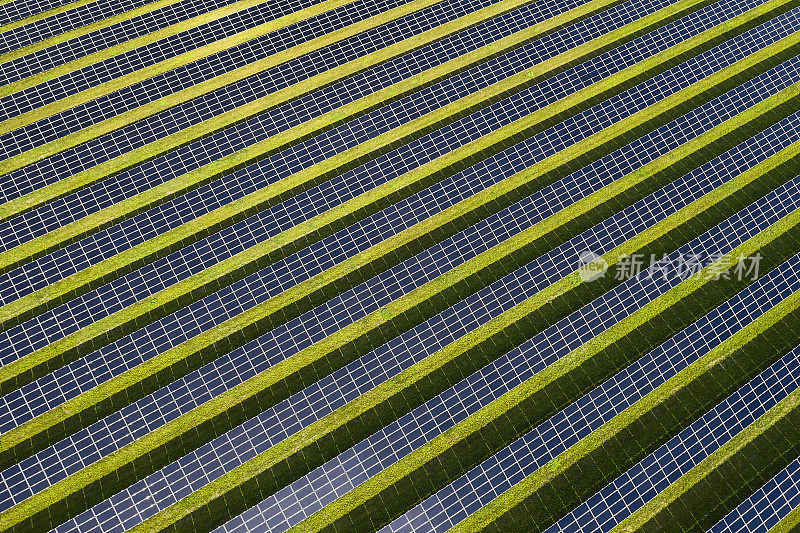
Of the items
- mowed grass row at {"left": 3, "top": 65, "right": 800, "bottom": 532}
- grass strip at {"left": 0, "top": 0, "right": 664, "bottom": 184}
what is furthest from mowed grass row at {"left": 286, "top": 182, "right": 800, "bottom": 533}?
grass strip at {"left": 0, "top": 0, "right": 664, "bottom": 184}

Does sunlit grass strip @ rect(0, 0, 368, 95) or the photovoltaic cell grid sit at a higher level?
sunlit grass strip @ rect(0, 0, 368, 95)

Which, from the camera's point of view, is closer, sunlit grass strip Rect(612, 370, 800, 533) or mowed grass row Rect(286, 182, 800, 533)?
mowed grass row Rect(286, 182, 800, 533)

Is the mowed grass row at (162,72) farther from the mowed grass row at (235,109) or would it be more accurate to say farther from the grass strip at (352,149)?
the grass strip at (352,149)

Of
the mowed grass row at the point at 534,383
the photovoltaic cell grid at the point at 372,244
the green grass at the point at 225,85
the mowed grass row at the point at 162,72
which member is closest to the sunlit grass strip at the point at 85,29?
the photovoltaic cell grid at the point at 372,244

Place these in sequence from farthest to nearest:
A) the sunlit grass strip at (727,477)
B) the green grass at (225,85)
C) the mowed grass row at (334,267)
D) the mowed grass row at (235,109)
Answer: the green grass at (225,85) → the mowed grass row at (235,109) → the mowed grass row at (334,267) → the sunlit grass strip at (727,477)

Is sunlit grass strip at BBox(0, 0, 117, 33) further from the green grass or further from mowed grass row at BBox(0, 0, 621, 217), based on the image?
mowed grass row at BBox(0, 0, 621, 217)

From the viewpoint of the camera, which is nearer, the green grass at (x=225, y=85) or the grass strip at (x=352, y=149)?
the grass strip at (x=352, y=149)

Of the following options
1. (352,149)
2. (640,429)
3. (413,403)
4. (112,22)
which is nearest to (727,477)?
(640,429)
